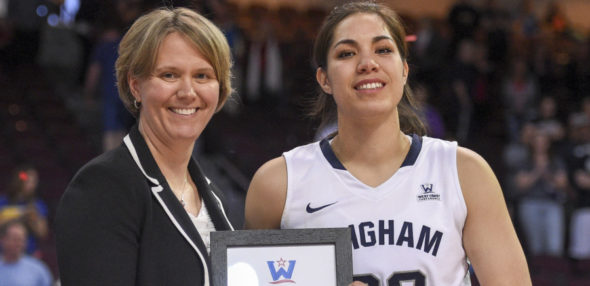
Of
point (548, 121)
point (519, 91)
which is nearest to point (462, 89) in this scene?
point (519, 91)

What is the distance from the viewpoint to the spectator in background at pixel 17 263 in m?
5.77

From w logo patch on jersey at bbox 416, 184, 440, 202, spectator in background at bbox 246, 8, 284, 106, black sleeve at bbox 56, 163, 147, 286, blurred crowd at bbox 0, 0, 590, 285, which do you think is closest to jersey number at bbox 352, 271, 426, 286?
w logo patch on jersey at bbox 416, 184, 440, 202

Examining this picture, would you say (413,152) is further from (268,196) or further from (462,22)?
(462,22)

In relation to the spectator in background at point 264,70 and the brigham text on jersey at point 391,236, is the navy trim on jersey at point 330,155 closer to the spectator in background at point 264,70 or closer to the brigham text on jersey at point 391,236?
the brigham text on jersey at point 391,236

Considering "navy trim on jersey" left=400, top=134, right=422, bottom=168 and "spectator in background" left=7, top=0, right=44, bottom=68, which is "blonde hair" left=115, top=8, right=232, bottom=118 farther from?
"spectator in background" left=7, top=0, right=44, bottom=68

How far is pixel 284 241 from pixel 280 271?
0.09 metres

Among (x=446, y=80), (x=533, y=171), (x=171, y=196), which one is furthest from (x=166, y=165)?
(x=446, y=80)

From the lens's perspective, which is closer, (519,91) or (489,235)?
(489,235)

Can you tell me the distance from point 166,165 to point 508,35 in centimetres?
1017

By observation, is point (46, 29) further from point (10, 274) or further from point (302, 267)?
point (302, 267)

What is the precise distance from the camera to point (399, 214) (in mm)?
2602

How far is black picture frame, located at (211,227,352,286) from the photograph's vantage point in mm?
2410

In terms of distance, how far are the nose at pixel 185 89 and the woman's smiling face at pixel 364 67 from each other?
52 cm

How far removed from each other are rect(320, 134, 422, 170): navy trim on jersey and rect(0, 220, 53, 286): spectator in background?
3.60 metres
